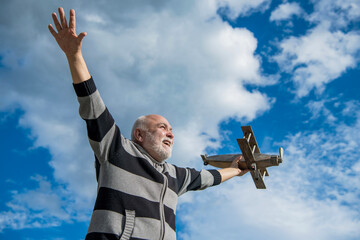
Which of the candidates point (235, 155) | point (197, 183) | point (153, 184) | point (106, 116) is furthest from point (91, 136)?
point (235, 155)

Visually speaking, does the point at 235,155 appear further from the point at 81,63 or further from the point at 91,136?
the point at 81,63

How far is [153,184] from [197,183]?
3.89 ft

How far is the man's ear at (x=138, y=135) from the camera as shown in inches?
156

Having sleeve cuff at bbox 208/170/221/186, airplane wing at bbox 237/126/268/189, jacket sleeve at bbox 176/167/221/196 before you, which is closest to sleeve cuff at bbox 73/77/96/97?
jacket sleeve at bbox 176/167/221/196

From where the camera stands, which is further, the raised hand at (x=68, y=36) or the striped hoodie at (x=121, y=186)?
the striped hoodie at (x=121, y=186)

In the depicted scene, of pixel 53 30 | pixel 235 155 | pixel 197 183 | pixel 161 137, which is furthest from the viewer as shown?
pixel 235 155

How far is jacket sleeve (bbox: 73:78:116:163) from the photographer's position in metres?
3.00

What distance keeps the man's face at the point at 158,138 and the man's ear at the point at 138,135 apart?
0.21ft

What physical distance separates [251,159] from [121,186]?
2892mm

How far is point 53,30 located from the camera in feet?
9.75

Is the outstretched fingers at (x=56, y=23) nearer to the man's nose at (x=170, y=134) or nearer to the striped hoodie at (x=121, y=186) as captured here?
the striped hoodie at (x=121, y=186)

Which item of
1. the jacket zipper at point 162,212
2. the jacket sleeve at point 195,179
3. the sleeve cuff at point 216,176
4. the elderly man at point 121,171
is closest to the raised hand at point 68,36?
the elderly man at point 121,171

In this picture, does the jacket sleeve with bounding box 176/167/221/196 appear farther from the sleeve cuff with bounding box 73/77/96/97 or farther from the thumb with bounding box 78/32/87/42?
the thumb with bounding box 78/32/87/42

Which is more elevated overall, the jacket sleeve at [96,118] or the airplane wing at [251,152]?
the airplane wing at [251,152]
